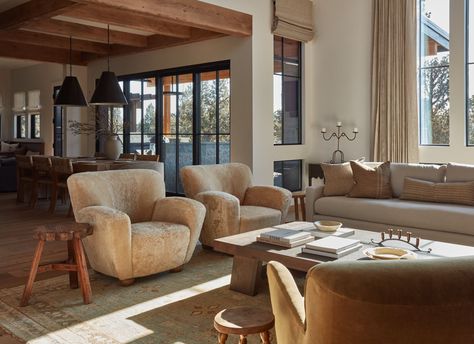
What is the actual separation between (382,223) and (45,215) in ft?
15.2

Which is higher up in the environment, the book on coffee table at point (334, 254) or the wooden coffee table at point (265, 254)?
the book on coffee table at point (334, 254)

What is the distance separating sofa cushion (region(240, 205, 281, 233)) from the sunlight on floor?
1229mm

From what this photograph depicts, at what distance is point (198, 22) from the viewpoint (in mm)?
5961

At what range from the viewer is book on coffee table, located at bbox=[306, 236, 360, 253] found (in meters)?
2.87

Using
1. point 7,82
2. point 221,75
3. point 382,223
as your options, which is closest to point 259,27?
point 221,75

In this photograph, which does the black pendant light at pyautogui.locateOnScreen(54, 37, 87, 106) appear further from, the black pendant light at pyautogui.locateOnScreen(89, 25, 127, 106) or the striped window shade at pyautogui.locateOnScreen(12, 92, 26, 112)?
the striped window shade at pyautogui.locateOnScreen(12, 92, 26, 112)

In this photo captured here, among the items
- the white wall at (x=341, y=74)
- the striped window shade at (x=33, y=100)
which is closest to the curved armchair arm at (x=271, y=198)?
the white wall at (x=341, y=74)

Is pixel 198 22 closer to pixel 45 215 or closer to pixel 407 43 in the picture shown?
pixel 407 43

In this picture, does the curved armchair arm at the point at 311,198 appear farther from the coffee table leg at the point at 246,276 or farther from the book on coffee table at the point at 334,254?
the book on coffee table at the point at 334,254

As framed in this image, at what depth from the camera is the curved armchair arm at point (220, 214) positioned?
4461mm

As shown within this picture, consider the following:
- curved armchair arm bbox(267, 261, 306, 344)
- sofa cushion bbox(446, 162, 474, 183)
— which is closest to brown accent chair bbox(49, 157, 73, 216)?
sofa cushion bbox(446, 162, 474, 183)

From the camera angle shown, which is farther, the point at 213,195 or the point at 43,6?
the point at 43,6

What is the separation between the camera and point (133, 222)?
4.16m

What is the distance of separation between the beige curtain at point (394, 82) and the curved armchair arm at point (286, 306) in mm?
5345
